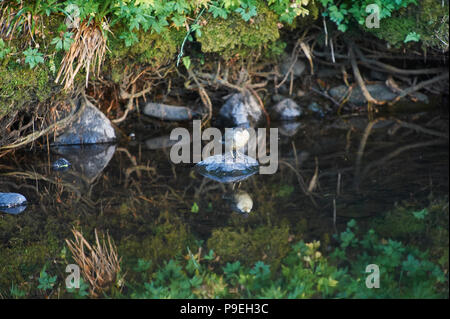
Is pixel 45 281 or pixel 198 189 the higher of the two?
pixel 198 189

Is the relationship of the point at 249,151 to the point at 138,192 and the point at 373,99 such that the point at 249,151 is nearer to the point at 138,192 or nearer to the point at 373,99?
the point at 138,192

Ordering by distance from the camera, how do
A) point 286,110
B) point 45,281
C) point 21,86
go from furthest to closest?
point 286,110, point 21,86, point 45,281

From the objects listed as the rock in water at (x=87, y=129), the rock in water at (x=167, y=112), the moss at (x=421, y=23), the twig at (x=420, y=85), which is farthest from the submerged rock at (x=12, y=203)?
the twig at (x=420, y=85)

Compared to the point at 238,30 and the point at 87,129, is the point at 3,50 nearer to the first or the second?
the point at 87,129

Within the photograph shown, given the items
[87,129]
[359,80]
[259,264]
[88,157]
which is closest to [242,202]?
[259,264]

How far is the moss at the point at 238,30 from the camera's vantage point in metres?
5.97

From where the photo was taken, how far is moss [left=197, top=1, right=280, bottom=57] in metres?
5.97

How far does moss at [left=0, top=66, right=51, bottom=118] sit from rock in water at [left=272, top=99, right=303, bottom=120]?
3.68 metres

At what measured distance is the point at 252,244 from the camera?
391 cm

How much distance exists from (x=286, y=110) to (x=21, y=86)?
409 centimetres

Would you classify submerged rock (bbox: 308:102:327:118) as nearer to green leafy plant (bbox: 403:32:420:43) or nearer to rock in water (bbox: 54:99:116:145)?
green leafy plant (bbox: 403:32:420:43)

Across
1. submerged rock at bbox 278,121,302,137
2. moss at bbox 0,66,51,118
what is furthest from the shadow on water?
moss at bbox 0,66,51,118

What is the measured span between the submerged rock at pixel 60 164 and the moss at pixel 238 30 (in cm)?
200

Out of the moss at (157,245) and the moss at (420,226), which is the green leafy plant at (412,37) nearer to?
the moss at (420,226)
